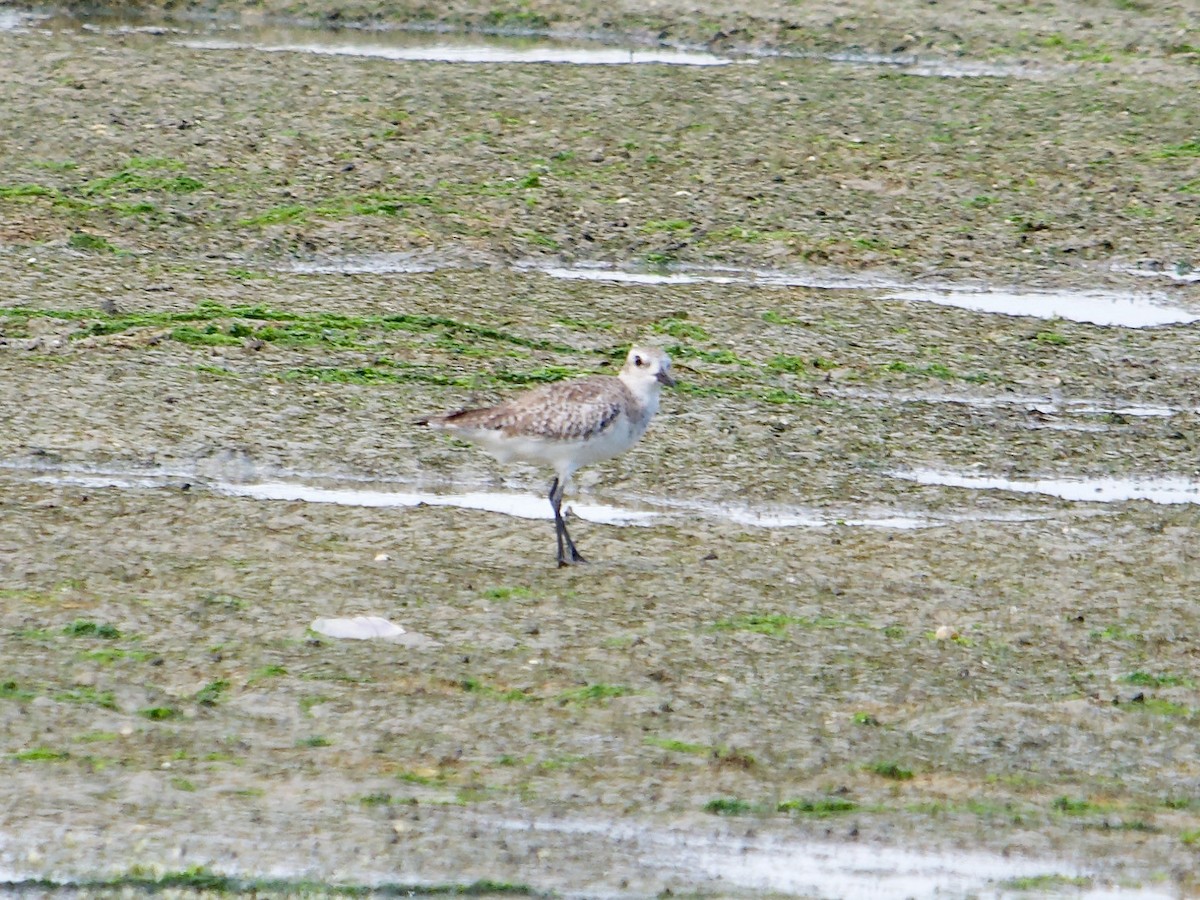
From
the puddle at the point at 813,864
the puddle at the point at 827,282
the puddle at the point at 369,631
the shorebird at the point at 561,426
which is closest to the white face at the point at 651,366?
the shorebird at the point at 561,426

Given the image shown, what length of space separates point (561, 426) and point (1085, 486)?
3073 millimetres

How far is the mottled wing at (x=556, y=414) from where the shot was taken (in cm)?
922

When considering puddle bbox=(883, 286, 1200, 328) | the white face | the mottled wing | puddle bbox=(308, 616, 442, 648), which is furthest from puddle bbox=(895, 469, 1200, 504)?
puddle bbox=(308, 616, 442, 648)

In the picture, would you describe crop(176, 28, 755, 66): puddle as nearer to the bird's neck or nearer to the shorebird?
the bird's neck

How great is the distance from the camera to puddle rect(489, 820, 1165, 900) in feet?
20.4

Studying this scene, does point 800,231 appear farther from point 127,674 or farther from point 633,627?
point 127,674

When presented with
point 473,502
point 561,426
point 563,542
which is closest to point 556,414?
point 561,426

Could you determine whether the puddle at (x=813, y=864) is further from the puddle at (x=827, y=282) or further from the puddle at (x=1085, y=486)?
the puddle at (x=827, y=282)

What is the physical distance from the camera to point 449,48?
67.1 feet

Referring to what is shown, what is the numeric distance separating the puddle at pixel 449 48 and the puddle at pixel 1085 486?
31.7 ft

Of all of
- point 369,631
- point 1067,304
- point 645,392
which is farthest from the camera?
point 1067,304

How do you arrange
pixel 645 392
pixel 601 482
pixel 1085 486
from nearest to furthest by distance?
pixel 645 392, pixel 601 482, pixel 1085 486

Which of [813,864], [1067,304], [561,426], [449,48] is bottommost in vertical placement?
[813,864]

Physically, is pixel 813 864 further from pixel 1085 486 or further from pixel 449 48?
pixel 449 48
